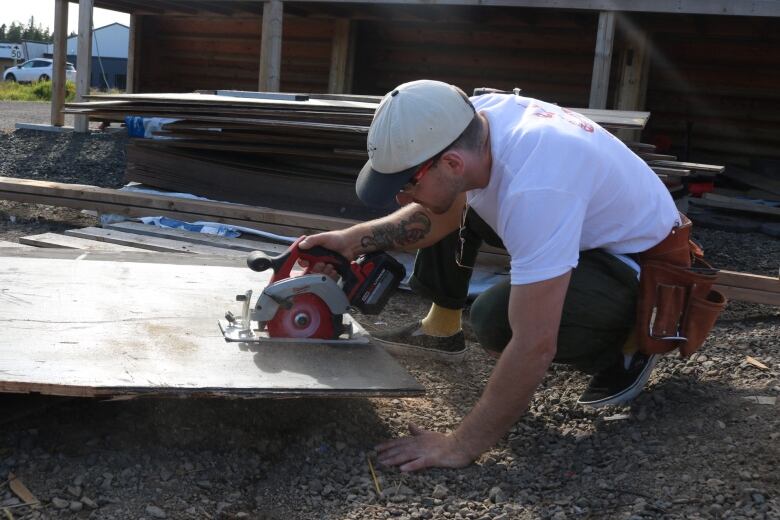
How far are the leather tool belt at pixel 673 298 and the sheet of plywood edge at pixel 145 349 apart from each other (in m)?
0.81

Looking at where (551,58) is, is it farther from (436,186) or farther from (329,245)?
(436,186)

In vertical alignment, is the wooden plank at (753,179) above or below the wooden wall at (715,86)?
below

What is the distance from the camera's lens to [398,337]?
3.57 m

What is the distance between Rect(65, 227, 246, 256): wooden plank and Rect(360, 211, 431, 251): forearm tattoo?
1.77 metres

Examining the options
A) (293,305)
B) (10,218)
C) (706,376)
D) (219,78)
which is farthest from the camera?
(219,78)

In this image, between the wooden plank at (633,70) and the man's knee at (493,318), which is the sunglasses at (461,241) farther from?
the wooden plank at (633,70)

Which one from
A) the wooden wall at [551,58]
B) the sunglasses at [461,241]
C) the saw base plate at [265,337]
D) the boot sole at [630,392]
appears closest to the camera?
the saw base plate at [265,337]

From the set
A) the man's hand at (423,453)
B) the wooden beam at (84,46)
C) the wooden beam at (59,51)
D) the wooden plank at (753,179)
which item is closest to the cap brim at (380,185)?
the man's hand at (423,453)

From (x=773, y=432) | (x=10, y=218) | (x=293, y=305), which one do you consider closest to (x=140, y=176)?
(x=10, y=218)

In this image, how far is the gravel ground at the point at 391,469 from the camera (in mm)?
2219

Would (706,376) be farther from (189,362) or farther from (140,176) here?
(140,176)

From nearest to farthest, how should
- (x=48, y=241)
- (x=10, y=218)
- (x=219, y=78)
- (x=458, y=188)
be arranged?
1. (x=458, y=188)
2. (x=48, y=241)
3. (x=10, y=218)
4. (x=219, y=78)

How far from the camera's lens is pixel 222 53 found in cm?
1217

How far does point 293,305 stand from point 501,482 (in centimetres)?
91
